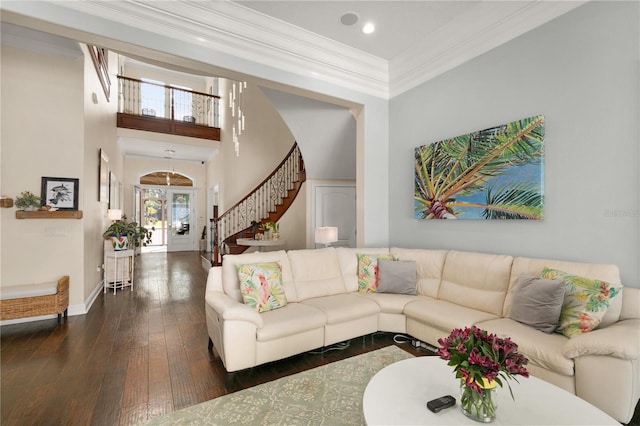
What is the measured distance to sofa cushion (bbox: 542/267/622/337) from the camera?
2133 millimetres

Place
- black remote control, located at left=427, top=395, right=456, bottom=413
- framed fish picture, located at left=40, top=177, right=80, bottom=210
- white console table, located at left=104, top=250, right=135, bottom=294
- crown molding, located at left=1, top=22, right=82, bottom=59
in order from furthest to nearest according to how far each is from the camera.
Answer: white console table, located at left=104, top=250, right=135, bottom=294
framed fish picture, located at left=40, top=177, right=80, bottom=210
crown molding, located at left=1, top=22, right=82, bottom=59
black remote control, located at left=427, top=395, right=456, bottom=413

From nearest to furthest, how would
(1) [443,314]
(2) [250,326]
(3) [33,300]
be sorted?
(2) [250,326] < (1) [443,314] < (3) [33,300]

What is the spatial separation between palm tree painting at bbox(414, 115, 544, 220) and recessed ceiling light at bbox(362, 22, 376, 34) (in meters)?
1.54

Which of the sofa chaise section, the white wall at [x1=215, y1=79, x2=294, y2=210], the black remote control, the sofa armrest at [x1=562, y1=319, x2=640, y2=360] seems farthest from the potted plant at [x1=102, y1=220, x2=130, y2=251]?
the sofa armrest at [x1=562, y1=319, x2=640, y2=360]

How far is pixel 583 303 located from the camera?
2.19 meters

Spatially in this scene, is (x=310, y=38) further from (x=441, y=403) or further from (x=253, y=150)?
(x=253, y=150)

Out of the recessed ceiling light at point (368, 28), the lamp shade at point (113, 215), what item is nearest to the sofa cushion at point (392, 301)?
the recessed ceiling light at point (368, 28)

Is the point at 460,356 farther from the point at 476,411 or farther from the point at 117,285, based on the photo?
the point at 117,285

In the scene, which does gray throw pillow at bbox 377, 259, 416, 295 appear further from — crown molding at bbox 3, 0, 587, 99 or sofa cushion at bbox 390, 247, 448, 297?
crown molding at bbox 3, 0, 587, 99

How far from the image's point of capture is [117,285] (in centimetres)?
566

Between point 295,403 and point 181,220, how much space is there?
10.4 m

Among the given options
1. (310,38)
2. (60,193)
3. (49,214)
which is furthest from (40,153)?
(310,38)

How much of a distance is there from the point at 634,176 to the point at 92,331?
5427 mm

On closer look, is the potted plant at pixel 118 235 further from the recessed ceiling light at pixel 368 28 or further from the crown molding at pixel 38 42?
the recessed ceiling light at pixel 368 28
